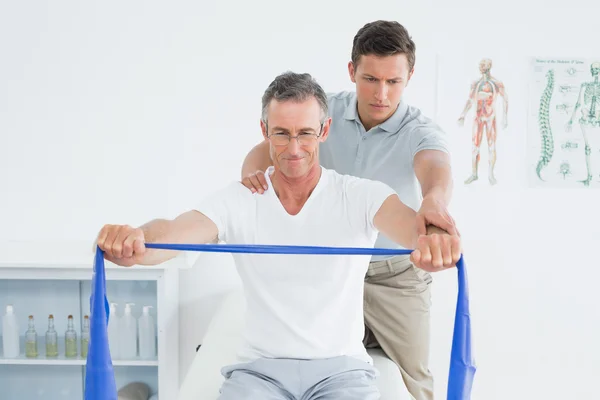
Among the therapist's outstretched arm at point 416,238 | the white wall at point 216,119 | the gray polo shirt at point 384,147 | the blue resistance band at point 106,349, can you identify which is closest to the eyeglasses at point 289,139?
the therapist's outstretched arm at point 416,238

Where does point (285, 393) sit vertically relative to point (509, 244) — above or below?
below

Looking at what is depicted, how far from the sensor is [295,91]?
1879mm

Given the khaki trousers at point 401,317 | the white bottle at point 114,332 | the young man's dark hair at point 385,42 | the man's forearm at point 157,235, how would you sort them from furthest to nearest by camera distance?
the white bottle at point 114,332 < the khaki trousers at point 401,317 < the young man's dark hair at point 385,42 < the man's forearm at point 157,235

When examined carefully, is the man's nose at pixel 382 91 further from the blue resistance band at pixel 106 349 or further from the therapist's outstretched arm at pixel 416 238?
the blue resistance band at pixel 106 349

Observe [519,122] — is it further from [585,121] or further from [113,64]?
[113,64]

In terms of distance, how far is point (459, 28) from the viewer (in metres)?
3.31

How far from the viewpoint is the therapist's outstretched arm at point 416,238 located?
1589 mm

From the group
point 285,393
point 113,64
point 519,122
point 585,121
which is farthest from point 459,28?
point 285,393

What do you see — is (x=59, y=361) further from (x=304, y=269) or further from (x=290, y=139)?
(x=290, y=139)

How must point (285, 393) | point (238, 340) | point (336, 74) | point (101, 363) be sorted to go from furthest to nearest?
point (336, 74)
point (238, 340)
point (285, 393)
point (101, 363)

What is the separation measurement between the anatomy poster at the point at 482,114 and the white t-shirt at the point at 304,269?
59.3 inches

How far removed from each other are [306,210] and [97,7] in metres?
1.87

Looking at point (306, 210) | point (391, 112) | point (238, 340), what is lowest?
point (238, 340)

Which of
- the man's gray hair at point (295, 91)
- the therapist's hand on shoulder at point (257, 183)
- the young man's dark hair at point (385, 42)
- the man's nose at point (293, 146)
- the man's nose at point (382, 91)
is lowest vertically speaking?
the therapist's hand on shoulder at point (257, 183)
